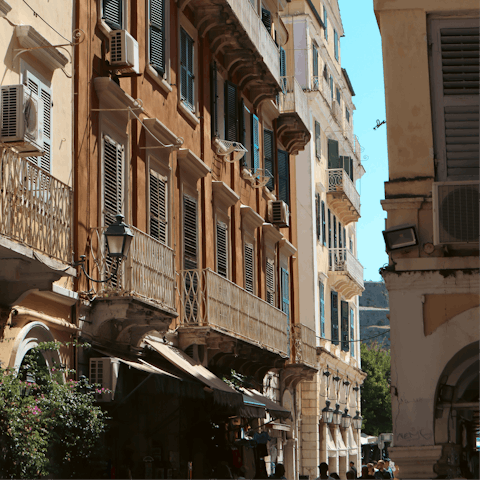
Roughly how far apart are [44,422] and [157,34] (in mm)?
8132

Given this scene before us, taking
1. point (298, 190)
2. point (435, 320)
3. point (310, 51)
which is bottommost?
point (435, 320)

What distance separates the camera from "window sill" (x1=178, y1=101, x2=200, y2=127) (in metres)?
17.8

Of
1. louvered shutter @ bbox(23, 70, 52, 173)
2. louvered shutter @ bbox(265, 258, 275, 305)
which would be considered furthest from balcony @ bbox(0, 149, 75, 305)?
louvered shutter @ bbox(265, 258, 275, 305)

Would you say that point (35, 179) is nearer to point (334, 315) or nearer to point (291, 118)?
point (291, 118)

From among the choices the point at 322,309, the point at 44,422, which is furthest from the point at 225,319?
the point at 322,309

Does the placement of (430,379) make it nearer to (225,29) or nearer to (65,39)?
(65,39)

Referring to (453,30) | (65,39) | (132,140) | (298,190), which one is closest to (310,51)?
(298,190)

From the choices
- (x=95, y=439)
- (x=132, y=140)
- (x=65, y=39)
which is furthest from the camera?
(x=132, y=140)

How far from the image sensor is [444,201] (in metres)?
9.53

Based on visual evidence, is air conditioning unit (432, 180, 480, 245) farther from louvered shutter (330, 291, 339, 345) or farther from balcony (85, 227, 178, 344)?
louvered shutter (330, 291, 339, 345)

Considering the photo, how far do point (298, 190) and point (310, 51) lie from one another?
4870 millimetres

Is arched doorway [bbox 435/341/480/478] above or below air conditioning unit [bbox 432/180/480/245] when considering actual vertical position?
below

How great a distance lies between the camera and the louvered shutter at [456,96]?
33.0 feet

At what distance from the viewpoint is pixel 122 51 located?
1431 cm
